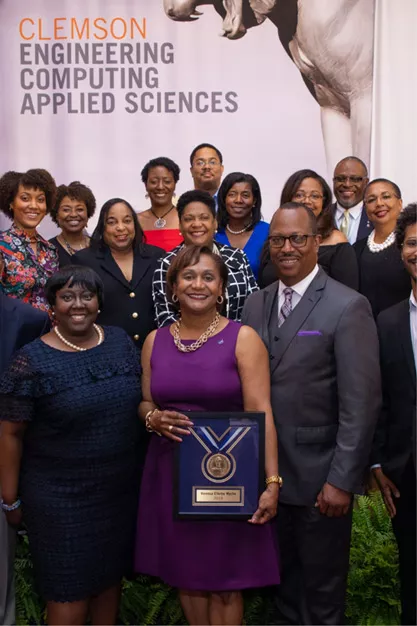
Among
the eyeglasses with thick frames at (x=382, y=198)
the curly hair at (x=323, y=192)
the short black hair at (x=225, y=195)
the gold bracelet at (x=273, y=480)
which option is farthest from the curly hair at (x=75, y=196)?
the gold bracelet at (x=273, y=480)

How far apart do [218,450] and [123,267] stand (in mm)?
1854

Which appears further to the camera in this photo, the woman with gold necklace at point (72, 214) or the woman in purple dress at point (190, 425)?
the woman with gold necklace at point (72, 214)

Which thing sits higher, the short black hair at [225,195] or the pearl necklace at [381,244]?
the short black hair at [225,195]

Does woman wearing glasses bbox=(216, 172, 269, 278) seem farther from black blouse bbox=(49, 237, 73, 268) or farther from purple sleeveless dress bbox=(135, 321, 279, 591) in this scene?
purple sleeveless dress bbox=(135, 321, 279, 591)

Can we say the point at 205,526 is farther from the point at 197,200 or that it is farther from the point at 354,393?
the point at 197,200

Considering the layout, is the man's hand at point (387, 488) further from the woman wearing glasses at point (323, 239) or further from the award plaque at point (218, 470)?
the woman wearing glasses at point (323, 239)

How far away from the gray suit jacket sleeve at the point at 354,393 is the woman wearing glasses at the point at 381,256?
4.80 feet

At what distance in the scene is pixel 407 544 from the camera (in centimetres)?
314

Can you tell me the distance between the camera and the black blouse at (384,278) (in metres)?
4.31

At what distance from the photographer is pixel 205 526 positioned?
294 centimetres

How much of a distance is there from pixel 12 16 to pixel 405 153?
3.77 meters

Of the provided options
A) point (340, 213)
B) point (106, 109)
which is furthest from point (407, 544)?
point (106, 109)

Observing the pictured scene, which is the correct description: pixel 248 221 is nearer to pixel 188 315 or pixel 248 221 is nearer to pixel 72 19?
pixel 188 315

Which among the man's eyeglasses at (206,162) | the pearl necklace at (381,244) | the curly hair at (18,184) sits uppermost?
the man's eyeglasses at (206,162)
